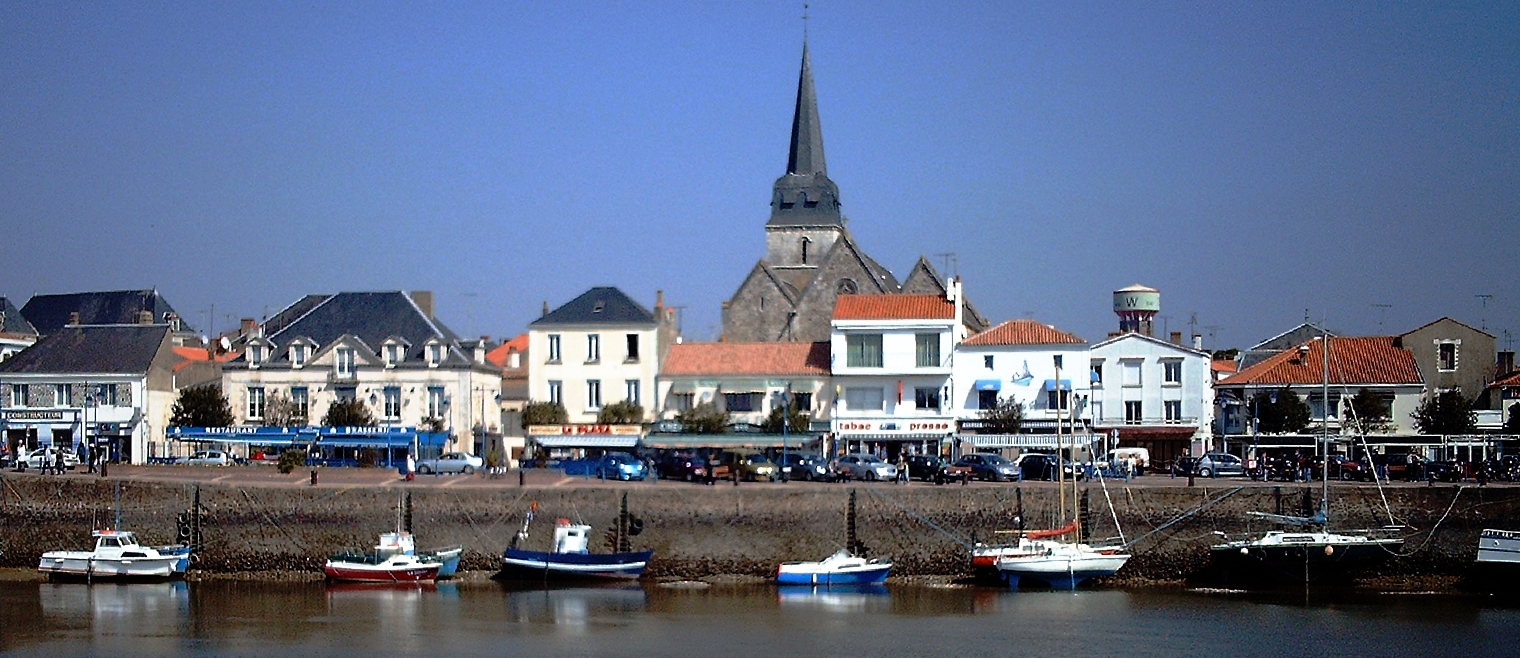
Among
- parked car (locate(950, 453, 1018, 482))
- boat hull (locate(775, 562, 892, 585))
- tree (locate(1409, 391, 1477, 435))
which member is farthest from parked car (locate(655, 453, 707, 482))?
tree (locate(1409, 391, 1477, 435))

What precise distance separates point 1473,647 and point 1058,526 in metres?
13.2

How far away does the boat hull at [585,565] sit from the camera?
1896 inches

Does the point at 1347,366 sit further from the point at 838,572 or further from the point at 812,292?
the point at 838,572

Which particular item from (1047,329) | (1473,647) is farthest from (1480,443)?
(1473,647)

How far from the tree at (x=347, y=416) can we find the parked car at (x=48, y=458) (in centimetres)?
937

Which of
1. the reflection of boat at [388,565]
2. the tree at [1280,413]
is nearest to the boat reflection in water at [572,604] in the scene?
the reflection of boat at [388,565]

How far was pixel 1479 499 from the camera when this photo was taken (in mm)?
47844

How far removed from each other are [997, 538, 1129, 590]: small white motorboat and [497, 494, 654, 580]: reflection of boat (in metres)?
10.1

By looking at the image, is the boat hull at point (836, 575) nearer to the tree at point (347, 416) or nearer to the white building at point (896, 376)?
the white building at point (896, 376)

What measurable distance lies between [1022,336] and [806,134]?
29.6m

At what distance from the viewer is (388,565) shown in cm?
4803

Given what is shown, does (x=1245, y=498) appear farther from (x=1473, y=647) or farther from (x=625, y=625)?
(x=625, y=625)

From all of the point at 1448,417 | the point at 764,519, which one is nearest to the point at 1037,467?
the point at 764,519

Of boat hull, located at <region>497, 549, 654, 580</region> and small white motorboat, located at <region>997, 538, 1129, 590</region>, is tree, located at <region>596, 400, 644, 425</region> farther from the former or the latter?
small white motorboat, located at <region>997, 538, 1129, 590</region>
